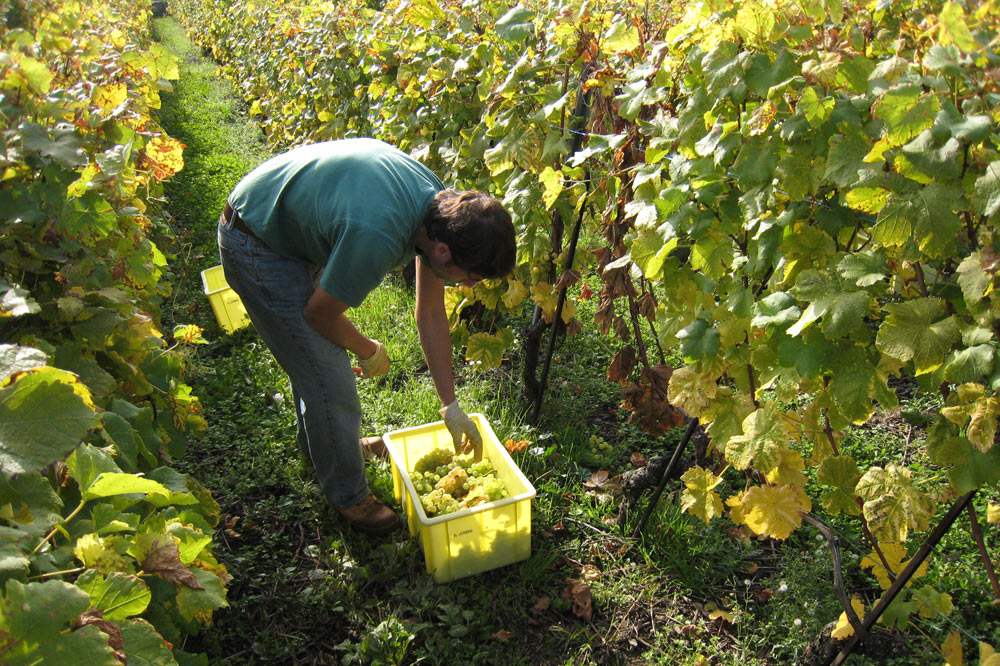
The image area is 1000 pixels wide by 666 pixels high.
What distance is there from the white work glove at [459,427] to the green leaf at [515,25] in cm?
136

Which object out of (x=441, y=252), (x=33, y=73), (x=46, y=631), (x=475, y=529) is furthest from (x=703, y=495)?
(x=33, y=73)

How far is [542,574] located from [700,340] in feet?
4.10

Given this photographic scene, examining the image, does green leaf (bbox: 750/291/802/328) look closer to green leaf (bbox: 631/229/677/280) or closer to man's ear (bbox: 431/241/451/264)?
green leaf (bbox: 631/229/677/280)

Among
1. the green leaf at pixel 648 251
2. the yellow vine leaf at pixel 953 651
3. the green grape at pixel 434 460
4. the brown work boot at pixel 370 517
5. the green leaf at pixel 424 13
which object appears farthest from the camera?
the green leaf at pixel 424 13

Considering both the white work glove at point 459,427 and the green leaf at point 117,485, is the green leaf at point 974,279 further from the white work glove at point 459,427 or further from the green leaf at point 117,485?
the white work glove at point 459,427

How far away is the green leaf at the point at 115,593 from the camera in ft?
3.50

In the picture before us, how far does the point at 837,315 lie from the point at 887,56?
691 millimetres

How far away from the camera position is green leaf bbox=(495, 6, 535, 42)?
2480 mm

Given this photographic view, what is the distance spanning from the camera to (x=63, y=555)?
44.8 inches

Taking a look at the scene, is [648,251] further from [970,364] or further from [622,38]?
[970,364]

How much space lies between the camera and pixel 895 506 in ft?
4.63

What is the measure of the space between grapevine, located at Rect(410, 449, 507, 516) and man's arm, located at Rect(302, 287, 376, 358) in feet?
1.88

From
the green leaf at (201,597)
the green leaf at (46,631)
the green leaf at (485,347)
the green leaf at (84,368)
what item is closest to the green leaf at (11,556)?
the green leaf at (46,631)

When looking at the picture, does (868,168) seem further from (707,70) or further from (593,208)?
(593,208)
